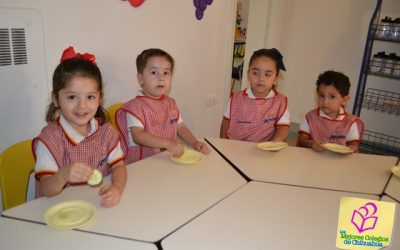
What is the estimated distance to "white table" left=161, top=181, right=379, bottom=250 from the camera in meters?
1.01

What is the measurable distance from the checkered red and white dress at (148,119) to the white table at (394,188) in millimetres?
1116

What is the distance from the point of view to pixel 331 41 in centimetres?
407

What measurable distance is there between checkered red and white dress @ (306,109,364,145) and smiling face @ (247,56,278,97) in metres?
0.34

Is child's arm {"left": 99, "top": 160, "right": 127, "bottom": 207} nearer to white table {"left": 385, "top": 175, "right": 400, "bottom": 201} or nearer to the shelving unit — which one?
white table {"left": 385, "top": 175, "right": 400, "bottom": 201}

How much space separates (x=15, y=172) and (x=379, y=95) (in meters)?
3.65

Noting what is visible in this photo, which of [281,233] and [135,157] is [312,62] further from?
[281,233]

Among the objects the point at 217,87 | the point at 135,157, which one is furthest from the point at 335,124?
the point at 217,87

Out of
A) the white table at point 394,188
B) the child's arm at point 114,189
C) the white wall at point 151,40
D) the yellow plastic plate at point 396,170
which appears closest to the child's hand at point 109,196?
the child's arm at point 114,189

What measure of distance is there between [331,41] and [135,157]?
3.09 m

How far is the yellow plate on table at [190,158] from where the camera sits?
4.97 feet

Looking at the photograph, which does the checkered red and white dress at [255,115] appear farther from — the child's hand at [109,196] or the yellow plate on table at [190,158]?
the child's hand at [109,196]

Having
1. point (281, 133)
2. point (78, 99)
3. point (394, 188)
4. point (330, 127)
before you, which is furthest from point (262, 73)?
point (78, 99)

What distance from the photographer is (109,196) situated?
3.81ft

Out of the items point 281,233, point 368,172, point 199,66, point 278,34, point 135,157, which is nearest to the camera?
point 281,233
